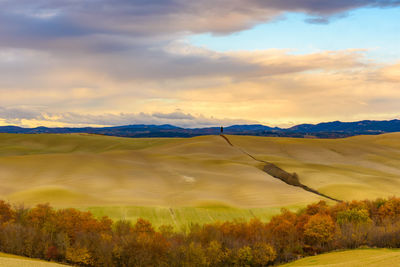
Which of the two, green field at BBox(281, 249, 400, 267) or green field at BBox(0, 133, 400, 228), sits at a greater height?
green field at BBox(0, 133, 400, 228)

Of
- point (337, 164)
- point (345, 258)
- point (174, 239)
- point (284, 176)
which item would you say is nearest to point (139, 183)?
point (174, 239)

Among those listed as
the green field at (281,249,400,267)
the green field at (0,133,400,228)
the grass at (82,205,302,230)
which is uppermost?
the green field at (0,133,400,228)

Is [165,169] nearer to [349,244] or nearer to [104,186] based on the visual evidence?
[104,186]

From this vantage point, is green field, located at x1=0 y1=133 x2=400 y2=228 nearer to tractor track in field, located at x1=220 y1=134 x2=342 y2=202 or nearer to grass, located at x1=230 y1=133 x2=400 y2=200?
grass, located at x1=230 y1=133 x2=400 y2=200

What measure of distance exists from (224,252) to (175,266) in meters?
8.36

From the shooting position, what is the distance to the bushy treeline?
59.9 meters

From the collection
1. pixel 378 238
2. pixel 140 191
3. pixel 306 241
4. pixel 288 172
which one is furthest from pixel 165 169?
pixel 378 238

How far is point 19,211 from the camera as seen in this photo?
72.2 m

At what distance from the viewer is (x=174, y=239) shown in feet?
209

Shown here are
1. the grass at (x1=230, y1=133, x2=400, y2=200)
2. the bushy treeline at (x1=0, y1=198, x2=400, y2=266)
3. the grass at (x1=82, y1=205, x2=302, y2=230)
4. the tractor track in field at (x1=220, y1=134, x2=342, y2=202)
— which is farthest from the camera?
the tractor track in field at (x1=220, y1=134, x2=342, y2=202)

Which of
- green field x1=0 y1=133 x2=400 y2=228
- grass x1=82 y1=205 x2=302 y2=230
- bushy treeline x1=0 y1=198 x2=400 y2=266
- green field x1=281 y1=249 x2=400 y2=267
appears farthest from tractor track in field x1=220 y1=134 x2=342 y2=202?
green field x1=281 y1=249 x2=400 y2=267

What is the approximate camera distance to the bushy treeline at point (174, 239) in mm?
59875

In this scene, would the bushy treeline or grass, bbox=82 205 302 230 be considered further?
grass, bbox=82 205 302 230

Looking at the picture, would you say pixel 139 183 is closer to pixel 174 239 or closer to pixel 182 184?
pixel 182 184
